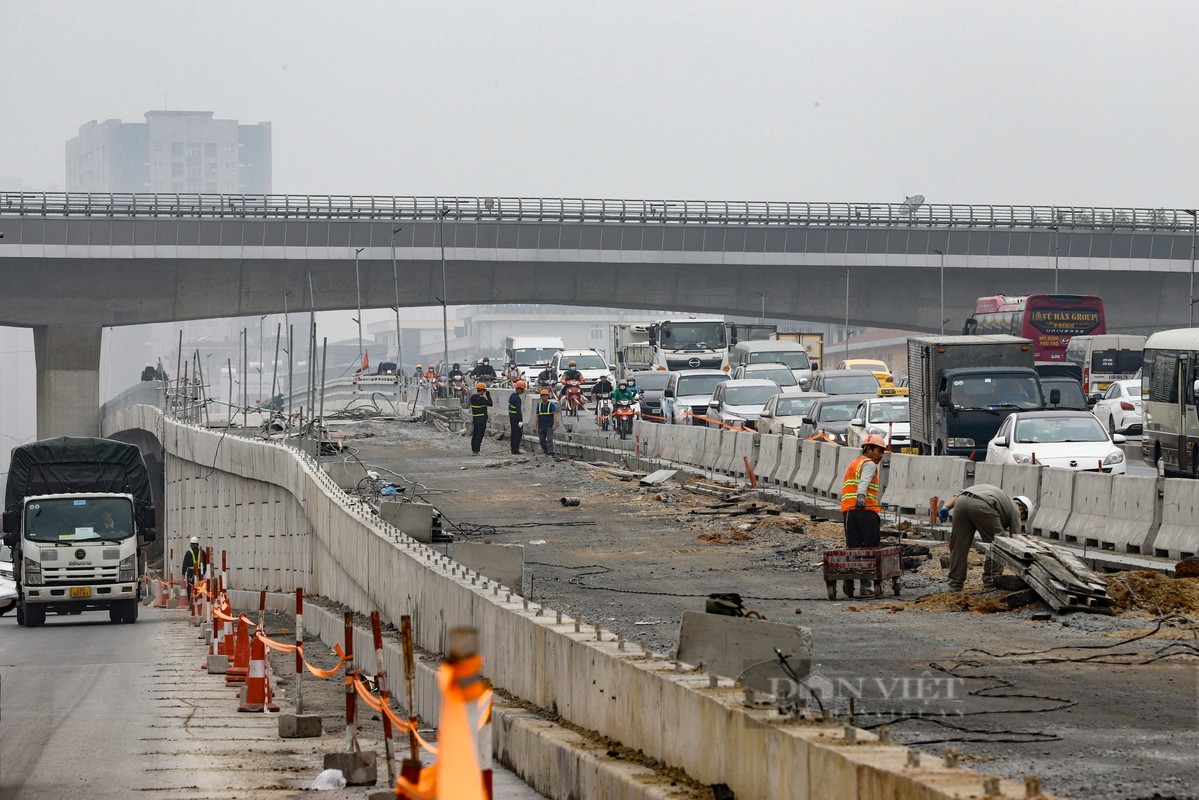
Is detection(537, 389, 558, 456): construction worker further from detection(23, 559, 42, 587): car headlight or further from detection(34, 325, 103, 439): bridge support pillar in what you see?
detection(34, 325, 103, 439): bridge support pillar

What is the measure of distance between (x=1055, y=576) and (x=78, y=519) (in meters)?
23.2

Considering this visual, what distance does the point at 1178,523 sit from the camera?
19188 millimetres

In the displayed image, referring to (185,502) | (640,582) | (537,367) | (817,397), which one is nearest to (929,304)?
(537,367)

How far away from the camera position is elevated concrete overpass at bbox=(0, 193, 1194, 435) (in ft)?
244

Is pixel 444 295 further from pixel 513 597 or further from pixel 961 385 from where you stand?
pixel 513 597

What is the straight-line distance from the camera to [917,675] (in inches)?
470

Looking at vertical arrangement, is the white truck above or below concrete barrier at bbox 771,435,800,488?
above

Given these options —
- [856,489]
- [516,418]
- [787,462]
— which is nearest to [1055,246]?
[516,418]

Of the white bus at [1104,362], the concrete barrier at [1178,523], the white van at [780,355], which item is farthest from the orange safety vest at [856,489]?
the white van at [780,355]

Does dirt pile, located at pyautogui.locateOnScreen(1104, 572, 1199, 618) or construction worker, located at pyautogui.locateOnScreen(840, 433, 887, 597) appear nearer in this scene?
dirt pile, located at pyautogui.locateOnScreen(1104, 572, 1199, 618)

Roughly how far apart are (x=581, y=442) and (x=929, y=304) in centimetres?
4208

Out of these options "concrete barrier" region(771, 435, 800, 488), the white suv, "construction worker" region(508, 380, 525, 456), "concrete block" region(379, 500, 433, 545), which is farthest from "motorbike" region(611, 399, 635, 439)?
"concrete block" region(379, 500, 433, 545)

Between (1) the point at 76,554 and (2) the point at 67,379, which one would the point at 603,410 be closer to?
(1) the point at 76,554

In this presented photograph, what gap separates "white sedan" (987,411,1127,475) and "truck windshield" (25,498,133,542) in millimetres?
17001
